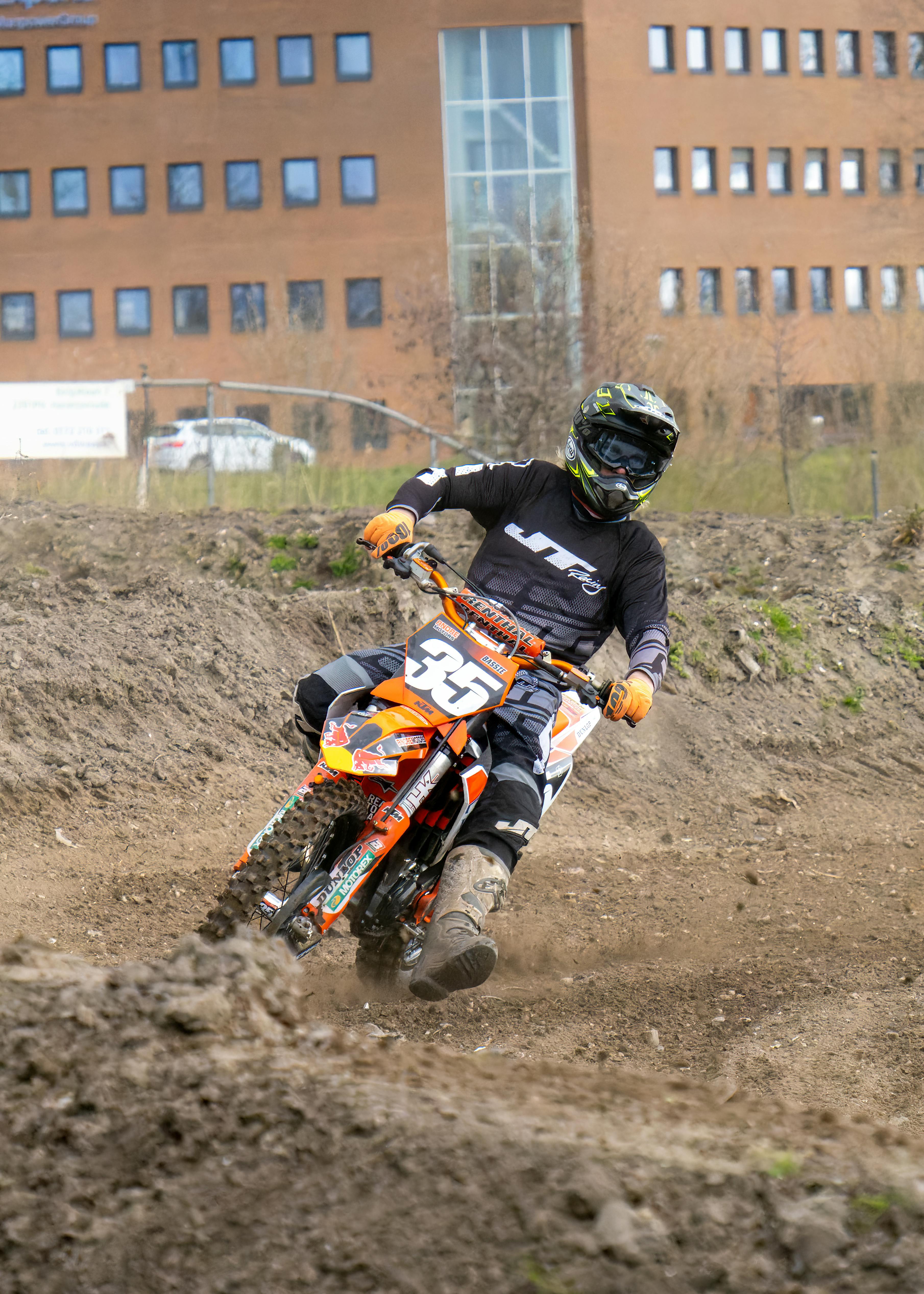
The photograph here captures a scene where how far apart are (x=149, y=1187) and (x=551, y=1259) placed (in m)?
0.73

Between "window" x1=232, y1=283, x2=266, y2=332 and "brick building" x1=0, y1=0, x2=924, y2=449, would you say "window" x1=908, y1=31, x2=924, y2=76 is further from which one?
"window" x1=232, y1=283, x2=266, y2=332

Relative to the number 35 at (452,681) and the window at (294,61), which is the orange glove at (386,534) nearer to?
the number 35 at (452,681)

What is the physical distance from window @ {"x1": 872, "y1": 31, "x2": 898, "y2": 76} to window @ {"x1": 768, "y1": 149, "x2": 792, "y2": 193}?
13.0ft

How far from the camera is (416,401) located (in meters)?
27.0

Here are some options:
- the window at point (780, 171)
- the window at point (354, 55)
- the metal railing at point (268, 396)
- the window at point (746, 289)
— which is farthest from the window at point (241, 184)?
the metal railing at point (268, 396)

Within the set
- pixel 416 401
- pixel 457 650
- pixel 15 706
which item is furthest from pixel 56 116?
pixel 457 650

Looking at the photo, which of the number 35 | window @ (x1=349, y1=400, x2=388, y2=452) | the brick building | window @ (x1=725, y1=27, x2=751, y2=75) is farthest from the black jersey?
window @ (x1=725, y1=27, x2=751, y2=75)

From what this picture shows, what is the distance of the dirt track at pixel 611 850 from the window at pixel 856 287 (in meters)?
31.0

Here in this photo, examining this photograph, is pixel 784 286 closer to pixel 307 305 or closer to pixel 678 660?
pixel 307 305

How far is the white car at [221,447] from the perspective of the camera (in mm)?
12844

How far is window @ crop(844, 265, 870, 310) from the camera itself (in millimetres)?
40938

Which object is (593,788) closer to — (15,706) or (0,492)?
(15,706)

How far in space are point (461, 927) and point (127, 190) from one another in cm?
3992

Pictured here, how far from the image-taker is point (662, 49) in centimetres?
3984
